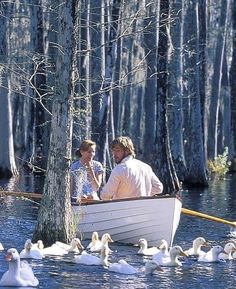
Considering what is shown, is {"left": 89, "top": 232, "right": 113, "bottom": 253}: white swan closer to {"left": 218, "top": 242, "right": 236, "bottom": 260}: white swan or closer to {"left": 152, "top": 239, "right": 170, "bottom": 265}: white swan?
{"left": 152, "top": 239, "right": 170, "bottom": 265}: white swan

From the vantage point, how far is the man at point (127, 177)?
1524 cm

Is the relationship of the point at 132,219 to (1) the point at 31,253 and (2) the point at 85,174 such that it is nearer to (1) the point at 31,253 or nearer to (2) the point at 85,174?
(2) the point at 85,174

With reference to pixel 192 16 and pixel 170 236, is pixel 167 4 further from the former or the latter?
pixel 170 236

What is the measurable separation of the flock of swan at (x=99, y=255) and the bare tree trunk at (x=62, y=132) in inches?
17.5

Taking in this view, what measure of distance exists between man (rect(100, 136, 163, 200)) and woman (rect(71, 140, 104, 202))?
401 mm

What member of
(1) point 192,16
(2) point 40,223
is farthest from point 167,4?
(2) point 40,223

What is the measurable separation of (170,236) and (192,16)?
20.1 meters

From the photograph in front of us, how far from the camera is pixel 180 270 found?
44.0 feet

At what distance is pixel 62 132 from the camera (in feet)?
46.4

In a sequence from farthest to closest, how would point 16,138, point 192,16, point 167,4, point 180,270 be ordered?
1. point 16,138
2. point 192,16
3. point 167,4
4. point 180,270

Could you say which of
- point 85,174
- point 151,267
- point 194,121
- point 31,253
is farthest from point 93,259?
point 194,121

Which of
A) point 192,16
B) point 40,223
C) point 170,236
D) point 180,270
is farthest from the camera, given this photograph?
point 192,16

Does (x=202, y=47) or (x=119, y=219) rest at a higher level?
(x=202, y=47)

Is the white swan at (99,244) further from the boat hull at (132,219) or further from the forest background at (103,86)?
the forest background at (103,86)
